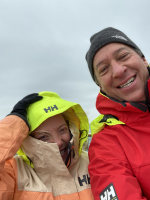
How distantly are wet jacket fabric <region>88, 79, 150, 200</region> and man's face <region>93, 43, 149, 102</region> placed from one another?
0.10 m

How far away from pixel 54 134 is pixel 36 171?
462 millimetres

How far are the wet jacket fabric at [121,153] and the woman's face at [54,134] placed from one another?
13.8 inches

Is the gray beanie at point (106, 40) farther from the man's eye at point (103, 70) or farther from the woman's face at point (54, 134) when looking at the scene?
the woman's face at point (54, 134)

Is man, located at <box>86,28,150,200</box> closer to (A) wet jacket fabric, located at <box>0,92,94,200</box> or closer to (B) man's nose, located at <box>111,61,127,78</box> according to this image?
(B) man's nose, located at <box>111,61,127,78</box>

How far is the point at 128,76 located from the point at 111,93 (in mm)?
278

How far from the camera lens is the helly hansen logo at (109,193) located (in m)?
1.23

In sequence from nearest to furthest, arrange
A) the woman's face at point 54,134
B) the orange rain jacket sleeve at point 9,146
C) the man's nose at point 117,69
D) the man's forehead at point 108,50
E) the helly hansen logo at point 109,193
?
the helly hansen logo at point 109,193 → the orange rain jacket sleeve at point 9,146 → the man's nose at point 117,69 → the man's forehead at point 108,50 → the woman's face at point 54,134

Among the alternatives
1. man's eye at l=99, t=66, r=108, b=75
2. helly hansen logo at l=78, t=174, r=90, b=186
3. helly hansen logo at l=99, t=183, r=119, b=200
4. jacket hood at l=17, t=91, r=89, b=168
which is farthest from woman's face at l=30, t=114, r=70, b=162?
man's eye at l=99, t=66, r=108, b=75

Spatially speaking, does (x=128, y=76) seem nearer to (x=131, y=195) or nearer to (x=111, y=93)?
(x=111, y=93)

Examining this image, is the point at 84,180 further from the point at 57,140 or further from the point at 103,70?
the point at 103,70

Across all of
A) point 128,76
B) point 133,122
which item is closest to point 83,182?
point 133,122

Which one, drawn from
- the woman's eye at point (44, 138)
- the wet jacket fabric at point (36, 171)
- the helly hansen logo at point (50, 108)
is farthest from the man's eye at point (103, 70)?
the woman's eye at point (44, 138)

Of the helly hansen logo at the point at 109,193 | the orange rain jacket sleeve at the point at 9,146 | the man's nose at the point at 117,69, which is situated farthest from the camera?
the man's nose at the point at 117,69

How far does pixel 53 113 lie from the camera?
1.85 meters
